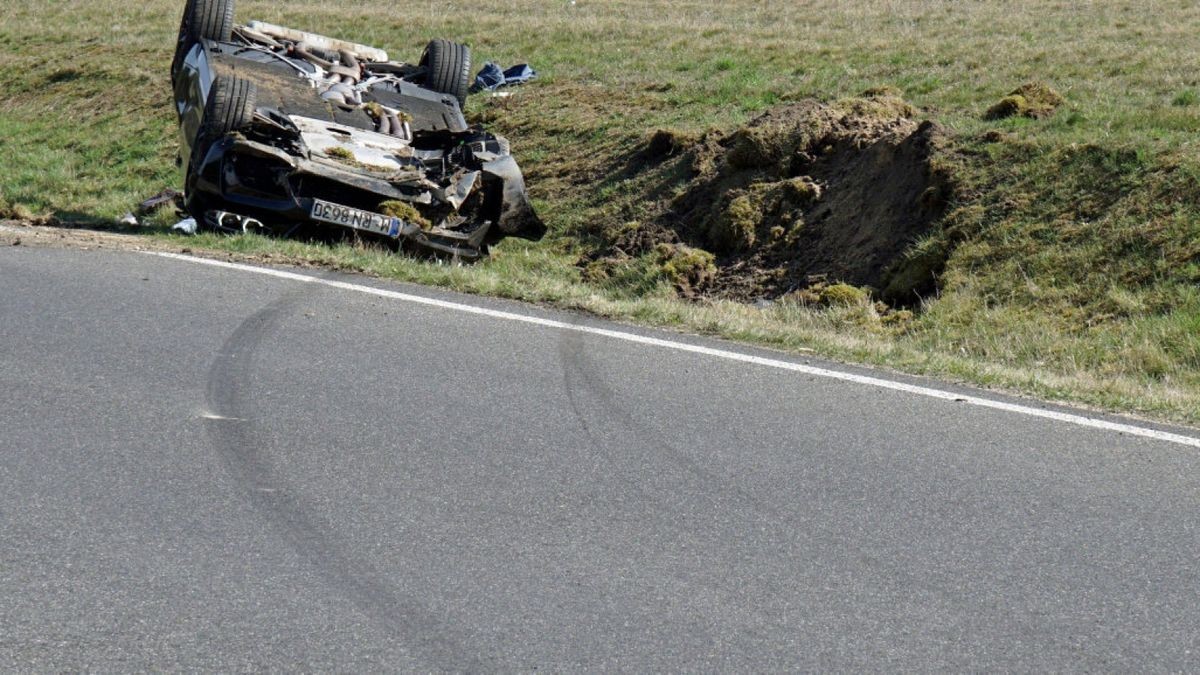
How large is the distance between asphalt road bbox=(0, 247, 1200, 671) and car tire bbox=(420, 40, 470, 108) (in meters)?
8.19

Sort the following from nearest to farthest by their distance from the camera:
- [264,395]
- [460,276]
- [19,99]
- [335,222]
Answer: [264,395] → [460,276] → [335,222] → [19,99]

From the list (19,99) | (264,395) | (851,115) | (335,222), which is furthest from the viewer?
(19,99)

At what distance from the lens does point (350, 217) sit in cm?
1108

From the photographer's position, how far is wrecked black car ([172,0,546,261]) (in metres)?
11.2

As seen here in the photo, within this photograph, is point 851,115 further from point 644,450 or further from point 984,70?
point 644,450

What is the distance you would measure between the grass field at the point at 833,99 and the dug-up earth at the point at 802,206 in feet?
1.24

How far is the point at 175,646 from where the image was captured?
395 centimetres

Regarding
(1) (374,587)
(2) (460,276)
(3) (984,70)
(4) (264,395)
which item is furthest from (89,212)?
(1) (374,587)

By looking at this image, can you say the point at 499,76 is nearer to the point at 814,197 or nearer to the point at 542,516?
the point at 814,197

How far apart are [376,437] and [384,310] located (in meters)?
2.46

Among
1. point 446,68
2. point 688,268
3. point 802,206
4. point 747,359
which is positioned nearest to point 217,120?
point 446,68

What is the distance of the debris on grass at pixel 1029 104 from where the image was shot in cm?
1380

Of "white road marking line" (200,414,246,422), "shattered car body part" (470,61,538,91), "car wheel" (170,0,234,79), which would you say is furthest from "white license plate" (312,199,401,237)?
"shattered car body part" (470,61,538,91)

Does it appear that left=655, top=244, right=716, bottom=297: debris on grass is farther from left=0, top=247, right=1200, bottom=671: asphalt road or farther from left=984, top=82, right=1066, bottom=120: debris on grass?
left=0, top=247, right=1200, bottom=671: asphalt road
